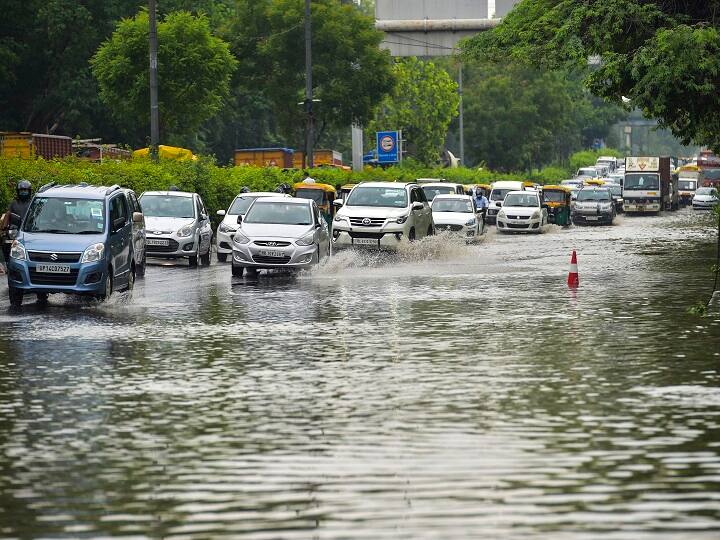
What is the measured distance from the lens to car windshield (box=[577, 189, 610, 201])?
6881 cm

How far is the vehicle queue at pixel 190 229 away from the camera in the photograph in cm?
2266

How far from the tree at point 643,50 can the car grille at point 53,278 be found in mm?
12850

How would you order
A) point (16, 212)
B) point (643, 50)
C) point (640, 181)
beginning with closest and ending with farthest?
point (16, 212), point (643, 50), point (640, 181)

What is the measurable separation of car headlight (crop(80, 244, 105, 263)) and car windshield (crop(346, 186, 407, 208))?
14.9 metres

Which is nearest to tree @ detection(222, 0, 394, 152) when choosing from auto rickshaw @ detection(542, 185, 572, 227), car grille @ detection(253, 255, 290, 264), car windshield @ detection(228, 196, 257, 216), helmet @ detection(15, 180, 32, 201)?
auto rickshaw @ detection(542, 185, 572, 227)

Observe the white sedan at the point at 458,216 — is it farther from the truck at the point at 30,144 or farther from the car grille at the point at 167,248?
the car grille at the point at 167,248

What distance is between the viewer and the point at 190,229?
34.7 meters

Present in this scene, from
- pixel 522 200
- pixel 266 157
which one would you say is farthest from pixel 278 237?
pixel 266 157

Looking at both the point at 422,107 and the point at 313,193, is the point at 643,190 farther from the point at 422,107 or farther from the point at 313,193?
the point at 313,193

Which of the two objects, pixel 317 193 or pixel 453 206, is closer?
pixel 317 193

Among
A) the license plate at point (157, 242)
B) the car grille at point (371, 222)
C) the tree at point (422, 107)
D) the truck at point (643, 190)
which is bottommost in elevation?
the truck at point (643, 190)

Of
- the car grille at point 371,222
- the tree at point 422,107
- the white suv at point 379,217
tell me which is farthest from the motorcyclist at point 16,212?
the tree at point 422,107

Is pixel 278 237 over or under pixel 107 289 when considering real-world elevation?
over

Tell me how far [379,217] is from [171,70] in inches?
686
